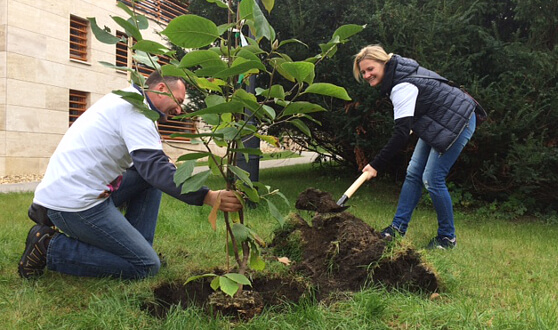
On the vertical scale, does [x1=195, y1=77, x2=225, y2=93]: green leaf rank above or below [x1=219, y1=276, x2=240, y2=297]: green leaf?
above

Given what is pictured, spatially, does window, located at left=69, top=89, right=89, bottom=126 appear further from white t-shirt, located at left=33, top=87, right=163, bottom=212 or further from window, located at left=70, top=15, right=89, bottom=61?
white t-shirt, located at left=33, top=87, right=163, bottom=212

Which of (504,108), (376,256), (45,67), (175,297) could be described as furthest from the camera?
(45,67)

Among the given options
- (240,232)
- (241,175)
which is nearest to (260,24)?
(241,175)

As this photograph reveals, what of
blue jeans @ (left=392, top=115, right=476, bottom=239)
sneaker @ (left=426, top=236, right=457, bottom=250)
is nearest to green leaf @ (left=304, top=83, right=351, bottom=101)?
blue jeans @ (left=392, top=115, right=476, bottom=239)

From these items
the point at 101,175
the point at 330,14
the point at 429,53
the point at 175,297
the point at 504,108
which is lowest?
the point at 175,297

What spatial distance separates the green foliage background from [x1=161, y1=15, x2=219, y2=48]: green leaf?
176 inches

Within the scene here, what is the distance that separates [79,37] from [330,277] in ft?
40.4

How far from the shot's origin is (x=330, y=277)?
8.71 ft

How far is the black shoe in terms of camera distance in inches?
108

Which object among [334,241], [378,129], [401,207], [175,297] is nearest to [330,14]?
[378,129]

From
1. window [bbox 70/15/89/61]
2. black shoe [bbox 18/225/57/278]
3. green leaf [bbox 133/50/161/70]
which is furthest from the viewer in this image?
window [bbox 70/15/89/61]

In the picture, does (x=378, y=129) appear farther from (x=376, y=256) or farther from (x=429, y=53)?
(x=376, y=256)

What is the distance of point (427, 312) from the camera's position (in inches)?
81.7

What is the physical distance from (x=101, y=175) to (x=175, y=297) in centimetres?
91
